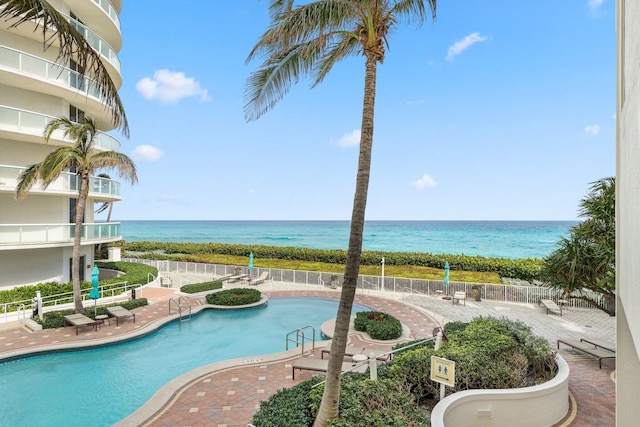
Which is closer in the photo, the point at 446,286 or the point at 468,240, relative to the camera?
the point at 446,286

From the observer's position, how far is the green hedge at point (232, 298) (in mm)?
18406

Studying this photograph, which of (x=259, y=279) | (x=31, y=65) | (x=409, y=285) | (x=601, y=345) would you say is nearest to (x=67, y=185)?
(x=31, y=65)

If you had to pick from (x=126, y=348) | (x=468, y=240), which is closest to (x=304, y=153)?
(x=468, y=240)

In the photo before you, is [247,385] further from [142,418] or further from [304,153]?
[304,153]

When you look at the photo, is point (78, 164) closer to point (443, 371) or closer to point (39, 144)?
point (39, 144)

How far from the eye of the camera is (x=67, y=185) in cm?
1873

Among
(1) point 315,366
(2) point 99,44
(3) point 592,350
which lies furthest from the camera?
(2) point 99,44

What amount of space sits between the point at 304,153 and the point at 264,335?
79014 mm

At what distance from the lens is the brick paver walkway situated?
7996 millimetres

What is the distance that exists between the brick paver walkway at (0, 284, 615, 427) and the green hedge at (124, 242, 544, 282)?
3.12 metres

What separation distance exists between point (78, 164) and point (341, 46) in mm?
13586

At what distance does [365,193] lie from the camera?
6.13 meters

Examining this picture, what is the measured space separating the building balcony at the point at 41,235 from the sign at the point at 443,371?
18.8 metres

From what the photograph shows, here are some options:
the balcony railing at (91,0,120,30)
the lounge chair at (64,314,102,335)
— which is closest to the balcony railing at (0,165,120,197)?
the lounge chair at (64,314,102,335)
